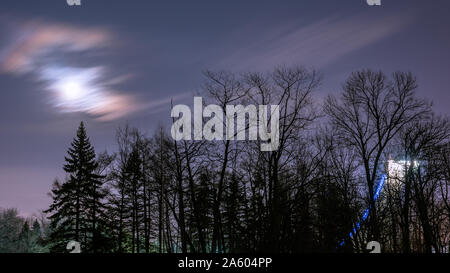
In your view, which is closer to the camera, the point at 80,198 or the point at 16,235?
the point at 80,198

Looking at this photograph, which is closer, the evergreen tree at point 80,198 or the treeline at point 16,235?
the evergreen tree at point 80,198

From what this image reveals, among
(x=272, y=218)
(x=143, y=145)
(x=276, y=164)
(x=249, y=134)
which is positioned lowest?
(x=272, y=218)

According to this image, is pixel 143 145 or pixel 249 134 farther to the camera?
pixel 143 145

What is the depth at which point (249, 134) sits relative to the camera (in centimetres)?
1512

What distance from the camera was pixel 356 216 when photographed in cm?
1942

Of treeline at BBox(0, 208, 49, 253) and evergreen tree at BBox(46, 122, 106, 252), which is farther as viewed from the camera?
treeline at BBox(0, 208, 49, 253)
